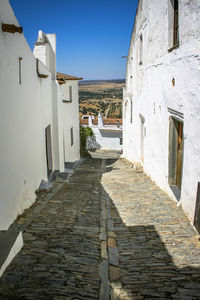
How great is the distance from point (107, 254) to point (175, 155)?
365 centimetres

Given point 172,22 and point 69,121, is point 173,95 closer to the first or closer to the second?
point 172,22

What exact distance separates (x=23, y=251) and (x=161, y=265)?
2.03m

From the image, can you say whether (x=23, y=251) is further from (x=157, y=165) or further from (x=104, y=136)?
(x=104, y=136)

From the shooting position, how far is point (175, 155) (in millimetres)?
7207

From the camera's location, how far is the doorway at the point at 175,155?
22.9ft

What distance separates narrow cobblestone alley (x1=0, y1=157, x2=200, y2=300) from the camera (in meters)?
3.38

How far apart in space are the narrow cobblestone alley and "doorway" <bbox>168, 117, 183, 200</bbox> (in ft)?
1.49

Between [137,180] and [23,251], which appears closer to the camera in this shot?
[23,251]

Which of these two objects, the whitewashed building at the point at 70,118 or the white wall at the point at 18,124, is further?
the whitewashed building at the point at 70,118

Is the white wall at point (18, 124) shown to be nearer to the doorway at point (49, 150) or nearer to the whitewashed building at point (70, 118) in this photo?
the doorway at point (49, 150)

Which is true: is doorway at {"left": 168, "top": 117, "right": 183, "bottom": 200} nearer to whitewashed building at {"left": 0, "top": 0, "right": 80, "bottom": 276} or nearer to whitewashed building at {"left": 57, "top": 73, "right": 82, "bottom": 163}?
whitewashed building at {"left": 0, "top": 0, "right": 80, "bottom": 276}

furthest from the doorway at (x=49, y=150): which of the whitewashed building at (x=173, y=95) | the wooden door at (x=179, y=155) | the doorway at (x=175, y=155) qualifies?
the wooden door at (x=179, y=155)

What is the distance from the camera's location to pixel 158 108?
27.2ft

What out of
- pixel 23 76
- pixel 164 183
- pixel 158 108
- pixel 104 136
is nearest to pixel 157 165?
pixel 164 183
